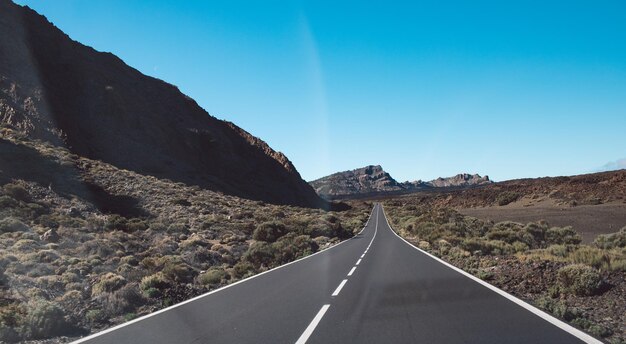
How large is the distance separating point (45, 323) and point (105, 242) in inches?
646

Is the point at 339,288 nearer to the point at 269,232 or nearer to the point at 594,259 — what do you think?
the point at 594,259

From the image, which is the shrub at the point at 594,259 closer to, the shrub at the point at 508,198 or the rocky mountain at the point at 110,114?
the rocky mountain at the point at 110,114

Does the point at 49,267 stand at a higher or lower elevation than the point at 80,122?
lower

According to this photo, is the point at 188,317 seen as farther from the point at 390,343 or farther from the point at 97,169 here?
the point at 97,169

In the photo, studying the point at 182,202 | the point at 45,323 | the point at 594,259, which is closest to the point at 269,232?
the point at 182,202

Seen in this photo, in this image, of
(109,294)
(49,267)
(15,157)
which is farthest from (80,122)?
(109,294)

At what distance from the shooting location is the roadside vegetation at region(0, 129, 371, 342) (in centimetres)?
1035

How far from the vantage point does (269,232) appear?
33188 mm

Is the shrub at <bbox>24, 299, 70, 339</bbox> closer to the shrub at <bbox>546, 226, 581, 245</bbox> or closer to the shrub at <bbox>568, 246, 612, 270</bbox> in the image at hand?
the shrub at <bbox>568, 246, 612, 270</bbox>

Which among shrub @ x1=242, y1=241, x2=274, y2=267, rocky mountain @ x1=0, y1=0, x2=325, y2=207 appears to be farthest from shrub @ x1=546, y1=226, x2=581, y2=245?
rocky mountain @ x1=0, y1=0, x2=325, y2=207

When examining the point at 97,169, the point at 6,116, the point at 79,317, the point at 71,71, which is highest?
the point at 71,71

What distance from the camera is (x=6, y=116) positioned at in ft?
154

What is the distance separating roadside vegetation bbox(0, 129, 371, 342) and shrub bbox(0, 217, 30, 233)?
0.06 meters

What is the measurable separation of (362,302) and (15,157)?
126 feet
